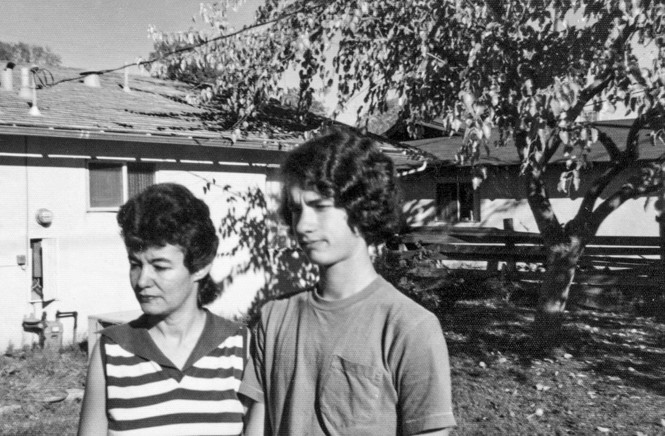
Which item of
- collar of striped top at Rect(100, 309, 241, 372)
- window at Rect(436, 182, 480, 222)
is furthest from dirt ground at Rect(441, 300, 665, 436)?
window at Rect(436, 182, 480, 222)

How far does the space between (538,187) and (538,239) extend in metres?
4.35

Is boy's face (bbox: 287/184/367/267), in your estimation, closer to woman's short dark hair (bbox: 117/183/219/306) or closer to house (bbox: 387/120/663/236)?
woman's short dark hair (bbox: 117/183/219/306)

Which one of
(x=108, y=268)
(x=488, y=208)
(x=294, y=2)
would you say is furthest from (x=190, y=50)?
(x=488, y=208)

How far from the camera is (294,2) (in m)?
7.99

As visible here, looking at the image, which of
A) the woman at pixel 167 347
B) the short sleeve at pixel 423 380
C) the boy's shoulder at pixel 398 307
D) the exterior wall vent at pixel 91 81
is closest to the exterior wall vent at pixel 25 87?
the exterior wall vent at pixel 91 81

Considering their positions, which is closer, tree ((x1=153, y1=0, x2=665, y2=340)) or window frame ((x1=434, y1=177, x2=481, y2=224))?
tree ((x1=153, y1=0, x2=665, y2=340))

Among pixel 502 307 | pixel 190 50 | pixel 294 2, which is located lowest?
pixel 502 307

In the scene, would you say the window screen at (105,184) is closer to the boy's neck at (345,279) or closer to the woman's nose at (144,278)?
the woman's nose at (144,278)

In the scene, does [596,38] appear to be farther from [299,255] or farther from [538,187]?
[299,255]

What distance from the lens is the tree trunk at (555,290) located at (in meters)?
7.28

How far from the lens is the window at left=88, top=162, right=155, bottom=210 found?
8156 millimetres

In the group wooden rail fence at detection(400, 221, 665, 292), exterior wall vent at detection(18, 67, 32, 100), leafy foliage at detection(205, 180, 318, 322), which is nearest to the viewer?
exterior wall vent at detection(18, 67, 32, 100)

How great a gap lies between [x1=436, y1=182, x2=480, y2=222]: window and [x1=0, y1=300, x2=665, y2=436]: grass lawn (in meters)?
7.09

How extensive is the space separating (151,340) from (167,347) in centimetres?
5
